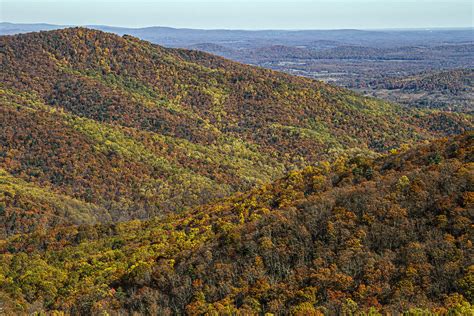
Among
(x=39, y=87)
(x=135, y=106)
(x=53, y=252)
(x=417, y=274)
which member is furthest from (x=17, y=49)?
(x=417, y=274)

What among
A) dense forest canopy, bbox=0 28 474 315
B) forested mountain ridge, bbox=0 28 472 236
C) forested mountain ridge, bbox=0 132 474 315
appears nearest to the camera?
forested mountain ridge, bbox=0 132 474 315

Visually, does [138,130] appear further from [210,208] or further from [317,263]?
[317,263]

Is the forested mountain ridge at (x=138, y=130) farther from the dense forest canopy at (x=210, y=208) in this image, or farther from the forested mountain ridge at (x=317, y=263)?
the forested mountain ridge at (x=317, y=263)

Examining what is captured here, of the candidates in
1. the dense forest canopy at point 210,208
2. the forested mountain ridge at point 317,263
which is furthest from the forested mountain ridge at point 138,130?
the forested mountain ridge at point 317,263

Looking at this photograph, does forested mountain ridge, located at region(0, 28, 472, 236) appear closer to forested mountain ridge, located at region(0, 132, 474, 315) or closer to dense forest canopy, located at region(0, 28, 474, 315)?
dense forest canopy, located at region(0, 28, 474, 315)

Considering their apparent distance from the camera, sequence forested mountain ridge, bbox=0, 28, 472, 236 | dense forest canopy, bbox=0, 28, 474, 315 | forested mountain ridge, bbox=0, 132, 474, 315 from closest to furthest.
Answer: forested mountain ridge, bbox=0, 132, 474, 315
dense forest canopy, bbox=0, 28, 474, 315
forested mountain ridge, bbox=0, 28, 472, 236

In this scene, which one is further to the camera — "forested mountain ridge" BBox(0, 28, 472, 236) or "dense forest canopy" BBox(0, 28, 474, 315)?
"forested mountain ridge" BBox(0, 28, 472, 236)

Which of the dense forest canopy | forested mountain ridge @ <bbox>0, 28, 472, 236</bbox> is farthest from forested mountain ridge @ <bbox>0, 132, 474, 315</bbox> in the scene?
forested mountain ridge @ <bbox>0, 28, 472, 236</bbox>

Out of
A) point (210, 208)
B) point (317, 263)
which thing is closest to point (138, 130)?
point (210, 208)
